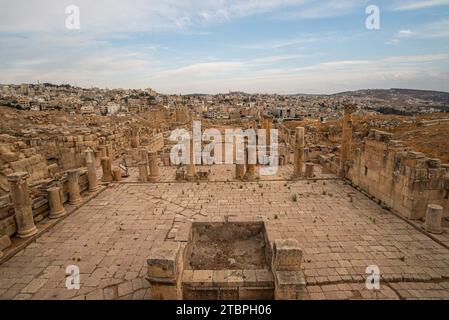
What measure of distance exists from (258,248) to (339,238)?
2.41m

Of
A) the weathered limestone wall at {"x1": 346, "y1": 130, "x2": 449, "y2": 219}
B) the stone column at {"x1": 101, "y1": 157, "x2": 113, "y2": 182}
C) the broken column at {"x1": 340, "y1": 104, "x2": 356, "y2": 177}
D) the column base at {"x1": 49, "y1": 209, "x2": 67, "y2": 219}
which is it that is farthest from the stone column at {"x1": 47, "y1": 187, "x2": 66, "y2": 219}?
the broken column at {"x1": 340, "y1": 104, "x2": 356, "y2": 177}

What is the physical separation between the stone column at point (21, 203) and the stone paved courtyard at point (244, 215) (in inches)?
19.1

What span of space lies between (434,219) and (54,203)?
40.0 ft

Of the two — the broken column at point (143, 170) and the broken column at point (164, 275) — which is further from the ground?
the broken column at point (143, 170)

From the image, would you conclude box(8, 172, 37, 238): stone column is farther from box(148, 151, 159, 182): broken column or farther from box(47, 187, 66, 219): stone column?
box(148, 151, 159, 182): broken column

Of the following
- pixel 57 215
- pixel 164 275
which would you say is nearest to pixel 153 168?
pixel 57 215

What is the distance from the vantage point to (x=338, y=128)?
35312 mm

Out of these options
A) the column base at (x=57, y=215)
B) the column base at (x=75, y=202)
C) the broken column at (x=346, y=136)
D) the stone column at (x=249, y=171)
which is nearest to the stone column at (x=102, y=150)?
the column base at (x=75, y=202)

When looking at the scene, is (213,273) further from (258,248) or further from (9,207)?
(9,207)

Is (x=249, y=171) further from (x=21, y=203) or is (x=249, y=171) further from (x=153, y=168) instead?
(x=21, y=203)

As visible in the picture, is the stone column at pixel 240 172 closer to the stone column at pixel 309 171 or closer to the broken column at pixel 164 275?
the stone column at pixel 309 171

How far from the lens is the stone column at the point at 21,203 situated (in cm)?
771

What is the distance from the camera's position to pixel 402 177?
30.2ft
